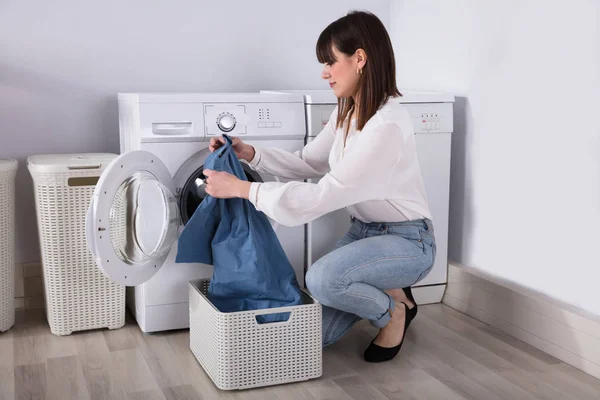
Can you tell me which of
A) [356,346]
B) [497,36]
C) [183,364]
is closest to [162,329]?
[183,364]

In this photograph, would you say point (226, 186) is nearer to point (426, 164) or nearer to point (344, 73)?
point (344, 73)

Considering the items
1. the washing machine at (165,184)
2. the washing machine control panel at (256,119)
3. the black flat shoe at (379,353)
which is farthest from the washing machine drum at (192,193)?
the black flat shoe at (379,353)

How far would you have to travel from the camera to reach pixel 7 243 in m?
2.56

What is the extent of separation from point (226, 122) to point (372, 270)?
75cm

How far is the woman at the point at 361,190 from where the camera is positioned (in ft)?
6.77

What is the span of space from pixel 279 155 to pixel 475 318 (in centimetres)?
103

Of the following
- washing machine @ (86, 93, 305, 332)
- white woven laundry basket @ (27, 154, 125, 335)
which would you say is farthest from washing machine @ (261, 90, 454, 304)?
white woven laundry basket @ (27, 154, 125, 335)

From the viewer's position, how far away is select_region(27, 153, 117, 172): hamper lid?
246 cm

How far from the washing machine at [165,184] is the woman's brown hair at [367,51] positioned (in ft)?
1.54

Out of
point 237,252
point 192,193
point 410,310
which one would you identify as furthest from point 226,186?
point 410,310

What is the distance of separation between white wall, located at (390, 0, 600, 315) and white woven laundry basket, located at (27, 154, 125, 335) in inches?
55.8

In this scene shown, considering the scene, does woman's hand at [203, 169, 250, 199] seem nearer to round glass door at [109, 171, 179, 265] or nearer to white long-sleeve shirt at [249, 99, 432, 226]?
white long-sleeve shirt at [249, 99, 432, 226]

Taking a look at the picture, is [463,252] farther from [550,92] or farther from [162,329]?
[162,329]

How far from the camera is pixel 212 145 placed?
2.34m
